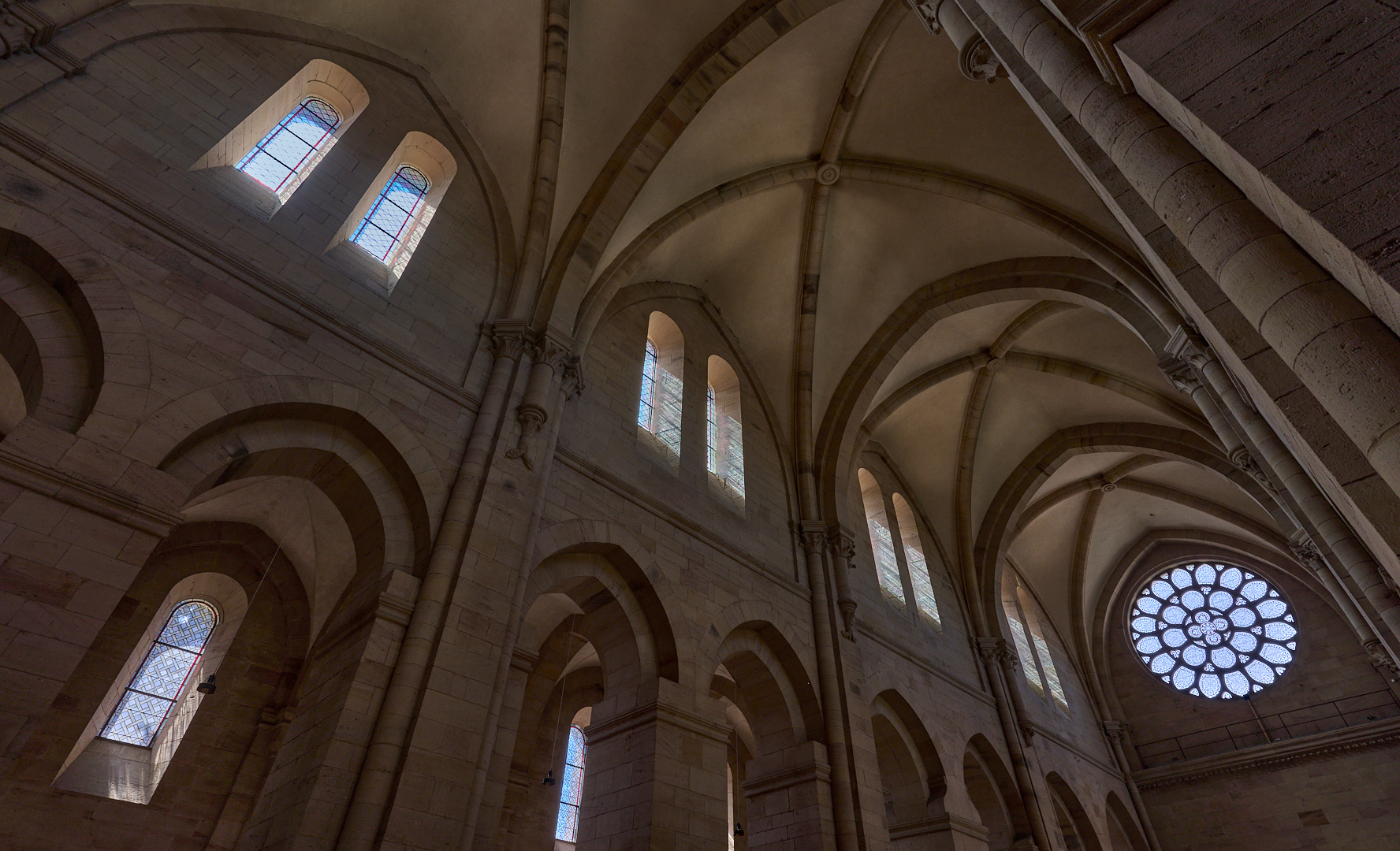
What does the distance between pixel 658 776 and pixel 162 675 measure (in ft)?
20.1

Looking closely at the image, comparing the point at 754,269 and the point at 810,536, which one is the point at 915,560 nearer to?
the point at 810,536

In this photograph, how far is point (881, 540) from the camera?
45.9 feet

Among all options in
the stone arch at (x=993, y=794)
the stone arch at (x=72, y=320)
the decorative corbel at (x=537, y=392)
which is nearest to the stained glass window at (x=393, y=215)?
the decorative corbel at (x=537, y=392)

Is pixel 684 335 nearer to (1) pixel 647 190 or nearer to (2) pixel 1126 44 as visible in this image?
(1) pixel 647 190

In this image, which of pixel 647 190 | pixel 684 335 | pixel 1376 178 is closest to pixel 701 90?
pixel 647 190

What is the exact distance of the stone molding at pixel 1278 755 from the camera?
1539 cm

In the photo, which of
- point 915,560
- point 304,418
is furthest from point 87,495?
point 915,560

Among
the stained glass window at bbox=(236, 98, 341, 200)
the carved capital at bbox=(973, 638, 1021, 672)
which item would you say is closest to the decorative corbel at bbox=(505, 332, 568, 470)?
the stained glass window at bbox=(236, 98, 341, 200)

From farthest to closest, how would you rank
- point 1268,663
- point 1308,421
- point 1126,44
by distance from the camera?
1. point 1268,663
2. point 1126,44
3. point 1308,421

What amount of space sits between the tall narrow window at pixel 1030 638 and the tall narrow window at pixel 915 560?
264 centimetres

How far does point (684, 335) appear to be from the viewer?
11570mm

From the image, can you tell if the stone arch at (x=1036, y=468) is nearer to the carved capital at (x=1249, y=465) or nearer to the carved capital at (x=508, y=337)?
the carved capital at (x=1249, y=465)

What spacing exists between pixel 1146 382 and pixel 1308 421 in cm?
1201

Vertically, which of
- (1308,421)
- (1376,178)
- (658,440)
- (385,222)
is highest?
(385,222)
